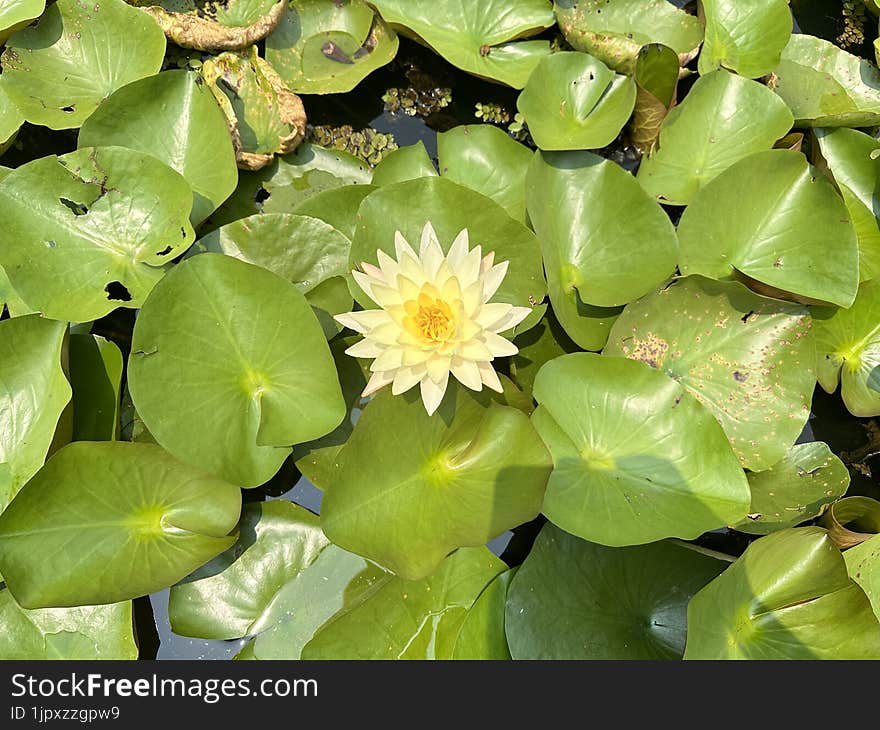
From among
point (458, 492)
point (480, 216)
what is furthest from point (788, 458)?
point (480, 216)

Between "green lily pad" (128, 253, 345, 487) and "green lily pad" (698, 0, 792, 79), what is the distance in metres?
1.69

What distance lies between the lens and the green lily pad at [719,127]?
2064 millimetres

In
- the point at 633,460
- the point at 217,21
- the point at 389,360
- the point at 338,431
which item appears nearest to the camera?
the point at 389,360

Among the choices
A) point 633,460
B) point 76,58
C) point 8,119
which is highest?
point 76,58

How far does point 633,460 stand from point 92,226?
1668mm

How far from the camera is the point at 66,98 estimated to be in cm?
217

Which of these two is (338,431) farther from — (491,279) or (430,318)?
(491,279)

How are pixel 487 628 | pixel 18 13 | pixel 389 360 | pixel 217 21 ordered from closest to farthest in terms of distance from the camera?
pixel 389 360
pixel 487 628
pixel 18 13
pixel 217 21

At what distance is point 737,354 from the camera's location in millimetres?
1805

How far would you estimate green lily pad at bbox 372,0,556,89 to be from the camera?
2.27 metres

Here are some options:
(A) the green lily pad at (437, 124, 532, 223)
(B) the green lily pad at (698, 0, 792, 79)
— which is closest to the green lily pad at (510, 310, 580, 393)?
(A) the green lily pad at (437, 124, 532, 223)

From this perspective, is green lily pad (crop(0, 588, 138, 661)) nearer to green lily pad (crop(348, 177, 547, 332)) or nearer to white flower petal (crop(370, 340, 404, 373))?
white flower petal (crop(370, 340, 404, 373))

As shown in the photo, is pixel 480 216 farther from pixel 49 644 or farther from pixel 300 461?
pixel 49 644

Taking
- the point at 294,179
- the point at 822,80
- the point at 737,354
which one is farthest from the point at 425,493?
the point at 822,80
